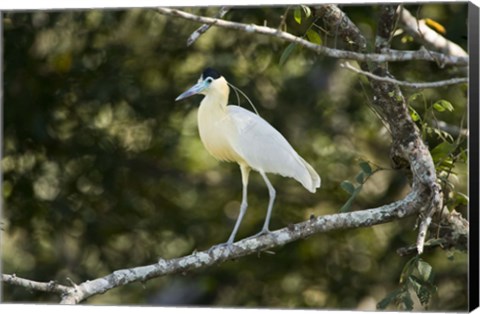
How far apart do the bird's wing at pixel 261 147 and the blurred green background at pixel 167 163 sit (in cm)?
78

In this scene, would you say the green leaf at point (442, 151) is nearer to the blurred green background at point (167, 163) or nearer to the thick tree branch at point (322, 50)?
the thick tree branch at point (322, 50)

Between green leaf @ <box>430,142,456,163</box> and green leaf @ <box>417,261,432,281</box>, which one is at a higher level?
green leaf @ <box>430,142,456,163</box>

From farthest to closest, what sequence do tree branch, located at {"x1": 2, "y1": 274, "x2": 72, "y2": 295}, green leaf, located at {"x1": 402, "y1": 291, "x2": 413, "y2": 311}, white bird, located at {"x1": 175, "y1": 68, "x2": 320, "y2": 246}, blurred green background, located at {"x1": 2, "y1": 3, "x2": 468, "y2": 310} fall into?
blurred green background, located at {"x1": 2, "y1": 3, "x2": 468, "y2": 310} < white bird, located at {"x1": 175, "y1": 68, "x2": 320, "y2": 246} < green leaf, located at {"x1": 402, "y1": 291, "x2": 413, "y2": 311} < tree branch, located at {"x1": 2, "y1": 274, "x2": 72, "y2": 295}

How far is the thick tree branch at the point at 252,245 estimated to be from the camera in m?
5.21

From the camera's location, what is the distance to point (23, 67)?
279 inches

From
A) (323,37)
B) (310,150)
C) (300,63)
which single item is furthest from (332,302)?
(323,37)

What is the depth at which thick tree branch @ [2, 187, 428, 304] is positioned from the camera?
5.21 m

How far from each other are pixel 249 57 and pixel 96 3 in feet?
4.99

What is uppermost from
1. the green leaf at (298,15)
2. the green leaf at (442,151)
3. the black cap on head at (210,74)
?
the green leaf at (298,15)

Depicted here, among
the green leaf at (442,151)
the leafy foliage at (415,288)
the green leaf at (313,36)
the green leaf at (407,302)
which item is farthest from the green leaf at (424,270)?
the green leaf at (313,36)

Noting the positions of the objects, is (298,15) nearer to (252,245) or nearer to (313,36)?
(313,36)

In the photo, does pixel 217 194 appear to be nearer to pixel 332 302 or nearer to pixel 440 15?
pixel 332 302

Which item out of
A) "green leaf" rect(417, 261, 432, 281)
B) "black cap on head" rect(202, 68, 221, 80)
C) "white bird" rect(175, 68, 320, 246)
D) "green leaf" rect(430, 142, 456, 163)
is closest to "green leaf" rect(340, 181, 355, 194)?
"white bird" rect(175, 68, 320, 246)

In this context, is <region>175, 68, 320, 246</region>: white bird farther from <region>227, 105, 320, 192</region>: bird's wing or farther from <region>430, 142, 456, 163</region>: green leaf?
<region>430, 142, 456, 163</region>: green leaf
